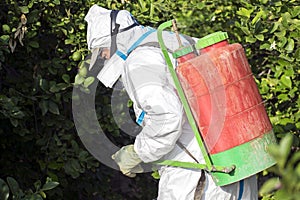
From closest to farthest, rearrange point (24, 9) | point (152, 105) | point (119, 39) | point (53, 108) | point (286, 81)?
point (152, 105) < point (119, 39) < point (24, 9) < point (53, 108) < point (286, 81)

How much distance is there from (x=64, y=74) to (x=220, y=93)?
112 cm

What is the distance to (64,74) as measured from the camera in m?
3.13

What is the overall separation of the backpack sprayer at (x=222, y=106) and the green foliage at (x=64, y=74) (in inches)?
30.2

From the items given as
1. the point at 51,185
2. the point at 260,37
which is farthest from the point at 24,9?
the point at 260,37

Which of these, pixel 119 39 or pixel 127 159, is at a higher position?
pixel 119 39

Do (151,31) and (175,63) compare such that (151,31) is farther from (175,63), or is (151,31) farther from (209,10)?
(209,10)

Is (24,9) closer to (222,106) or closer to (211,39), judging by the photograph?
(211,39)

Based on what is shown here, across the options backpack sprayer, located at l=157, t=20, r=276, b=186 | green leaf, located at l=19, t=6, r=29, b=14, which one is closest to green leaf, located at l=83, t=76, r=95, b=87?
green leaf, located at l=19, t=6, r=29, b=14

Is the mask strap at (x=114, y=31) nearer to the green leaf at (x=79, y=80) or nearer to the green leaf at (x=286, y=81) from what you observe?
the green leaf at (x=79, y=80)

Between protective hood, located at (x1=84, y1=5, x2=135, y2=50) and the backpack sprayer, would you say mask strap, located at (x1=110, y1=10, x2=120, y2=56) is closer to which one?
protective hood, located at (x1=84, y1=5, x2=135, y2=50)

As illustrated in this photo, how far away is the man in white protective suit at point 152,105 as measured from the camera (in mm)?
2232

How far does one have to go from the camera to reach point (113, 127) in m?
3.36

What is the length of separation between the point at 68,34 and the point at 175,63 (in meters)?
1.02

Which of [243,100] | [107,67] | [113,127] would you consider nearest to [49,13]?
[113,127]
